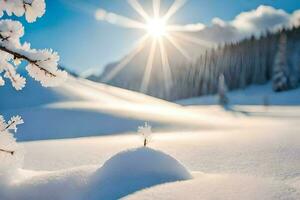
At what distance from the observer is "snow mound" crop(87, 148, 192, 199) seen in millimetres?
4652

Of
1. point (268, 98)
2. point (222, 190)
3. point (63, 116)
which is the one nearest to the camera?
point (222, 190)

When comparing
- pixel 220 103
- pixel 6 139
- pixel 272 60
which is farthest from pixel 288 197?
pixel 272 60

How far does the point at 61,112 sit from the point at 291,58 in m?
69.7

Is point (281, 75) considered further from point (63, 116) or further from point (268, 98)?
point (63, 116)

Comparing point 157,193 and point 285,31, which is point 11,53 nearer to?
point 157,193

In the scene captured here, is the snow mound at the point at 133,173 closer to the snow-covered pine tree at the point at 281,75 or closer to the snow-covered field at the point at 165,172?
the snow-covered field at the point at 165,172

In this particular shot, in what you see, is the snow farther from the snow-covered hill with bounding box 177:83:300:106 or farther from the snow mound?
the snow-covered hill with bounding box 177:83:300:106

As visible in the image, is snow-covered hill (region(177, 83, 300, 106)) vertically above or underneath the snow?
above

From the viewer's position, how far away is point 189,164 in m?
7.91

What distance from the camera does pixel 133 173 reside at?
5.03 m

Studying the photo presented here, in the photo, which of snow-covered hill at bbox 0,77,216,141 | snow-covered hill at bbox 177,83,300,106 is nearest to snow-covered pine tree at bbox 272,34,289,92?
snow-covered hill at bbox 177,83,300,106

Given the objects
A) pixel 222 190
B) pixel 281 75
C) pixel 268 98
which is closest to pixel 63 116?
pixel 222 190

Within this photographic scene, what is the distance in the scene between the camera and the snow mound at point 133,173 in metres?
4.65

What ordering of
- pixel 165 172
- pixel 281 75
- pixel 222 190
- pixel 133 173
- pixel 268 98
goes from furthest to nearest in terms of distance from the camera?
pixel 281 75 → pixel 268 98 → pixel 165 172 → pixel 133 173 → pixel 222 190
